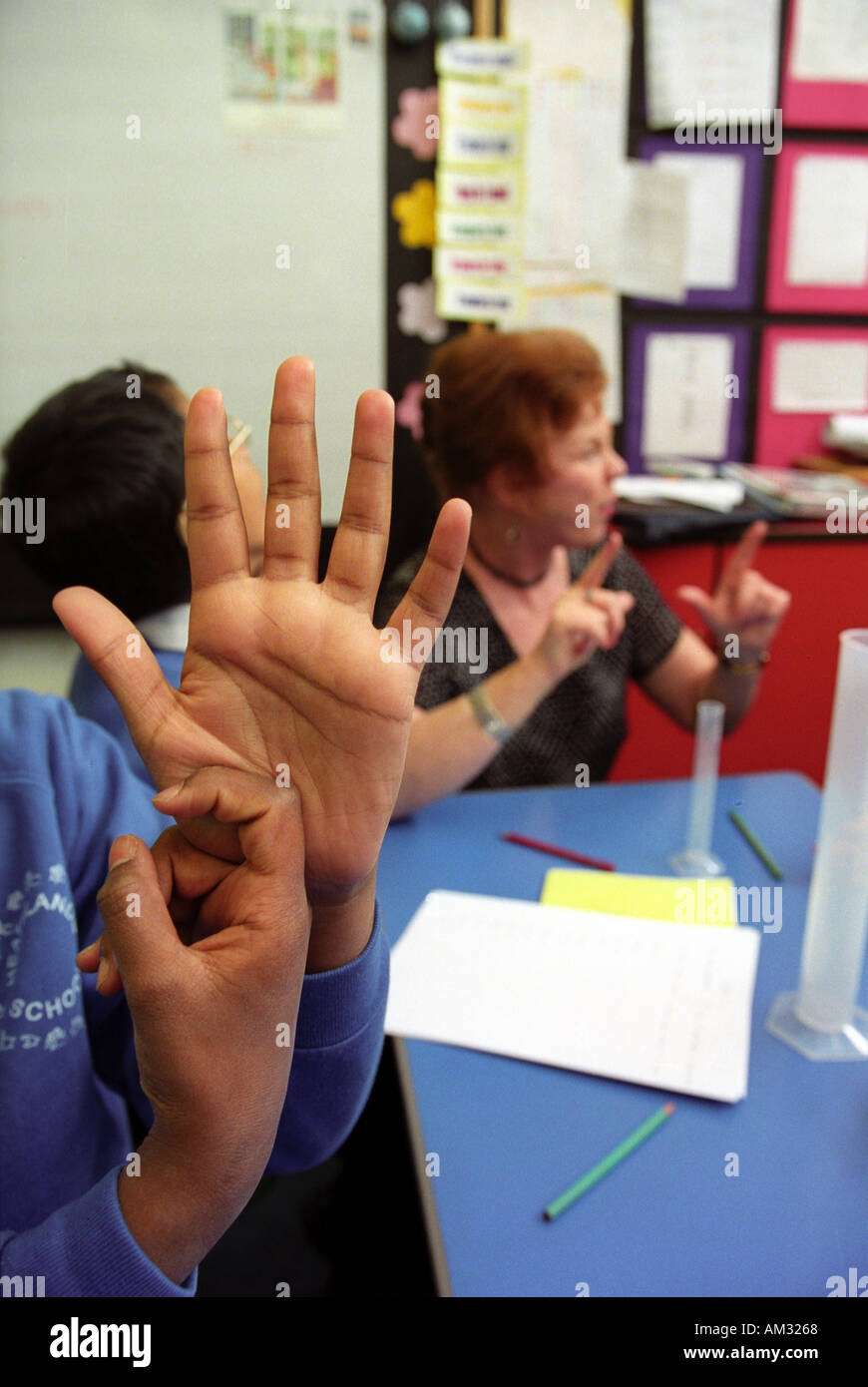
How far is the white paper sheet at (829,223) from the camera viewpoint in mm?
2287

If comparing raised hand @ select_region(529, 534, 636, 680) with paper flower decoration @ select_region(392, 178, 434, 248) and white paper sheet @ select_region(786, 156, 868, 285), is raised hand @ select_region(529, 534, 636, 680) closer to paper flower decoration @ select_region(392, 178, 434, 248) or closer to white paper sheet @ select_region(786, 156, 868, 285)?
paper flower decoration @ select_region(392, 178, 434, 248)

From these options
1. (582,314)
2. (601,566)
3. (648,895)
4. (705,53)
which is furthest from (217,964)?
(705,53)

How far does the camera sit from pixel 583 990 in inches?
33.1

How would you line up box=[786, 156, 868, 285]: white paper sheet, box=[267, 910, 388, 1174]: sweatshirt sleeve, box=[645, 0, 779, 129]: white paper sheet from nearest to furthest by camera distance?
1. box=[267, 910, 388, 1174]: sweatshirt sleeve
2. box=[645, 0, 779, 129]: white paper sheet
3. box=[786, 156, 868, 285]: white paper sheet

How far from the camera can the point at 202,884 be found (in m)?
0.42

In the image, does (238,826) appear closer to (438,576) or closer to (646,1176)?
(438,576)

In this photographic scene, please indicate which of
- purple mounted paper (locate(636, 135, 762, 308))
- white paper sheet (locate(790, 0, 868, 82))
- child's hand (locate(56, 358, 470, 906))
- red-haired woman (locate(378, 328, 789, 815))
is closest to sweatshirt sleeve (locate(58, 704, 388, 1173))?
child's hand (locate(56, 358, 470, 906))

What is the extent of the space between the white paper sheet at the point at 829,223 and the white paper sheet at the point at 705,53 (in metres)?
0.22

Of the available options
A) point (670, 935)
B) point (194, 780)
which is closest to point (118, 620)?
point (194, 780)

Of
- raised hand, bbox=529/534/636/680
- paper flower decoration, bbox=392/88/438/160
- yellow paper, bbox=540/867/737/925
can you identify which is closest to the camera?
yellow paper, bbox=540/867/737/925

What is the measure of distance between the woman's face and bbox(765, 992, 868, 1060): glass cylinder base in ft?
2.53

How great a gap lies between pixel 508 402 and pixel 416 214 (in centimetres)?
86

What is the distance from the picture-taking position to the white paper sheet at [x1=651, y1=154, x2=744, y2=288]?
7.34 ft
